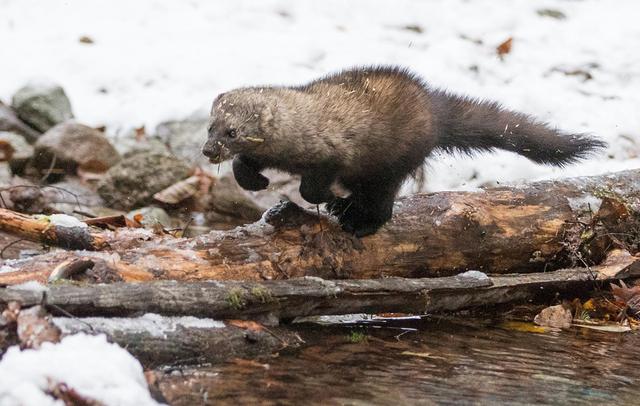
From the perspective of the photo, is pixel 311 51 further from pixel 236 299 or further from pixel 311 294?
Result: pixel 236 299

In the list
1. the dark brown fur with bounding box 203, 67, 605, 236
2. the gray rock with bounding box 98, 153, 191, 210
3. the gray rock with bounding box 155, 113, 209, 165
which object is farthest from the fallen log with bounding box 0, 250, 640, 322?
the gray rock with bounding box 155, 113, 209, 165

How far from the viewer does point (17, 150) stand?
9633mm

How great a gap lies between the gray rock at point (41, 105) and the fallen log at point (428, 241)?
624 cm

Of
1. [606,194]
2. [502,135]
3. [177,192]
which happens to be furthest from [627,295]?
[177,192]

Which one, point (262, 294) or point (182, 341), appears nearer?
point (182, 341)

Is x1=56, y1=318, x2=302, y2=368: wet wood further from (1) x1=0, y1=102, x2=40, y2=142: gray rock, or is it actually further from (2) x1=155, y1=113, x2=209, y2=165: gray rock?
(1) x1=0, y1=102, x2=40, y2=142: gray rock

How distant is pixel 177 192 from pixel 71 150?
1.38 m

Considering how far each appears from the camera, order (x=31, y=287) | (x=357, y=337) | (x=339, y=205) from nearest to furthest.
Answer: (x=31, y=287), (x=357, y=337), (x=339, y=205)

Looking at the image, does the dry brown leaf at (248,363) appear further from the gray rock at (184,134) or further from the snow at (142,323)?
the gray rock at (184,134)

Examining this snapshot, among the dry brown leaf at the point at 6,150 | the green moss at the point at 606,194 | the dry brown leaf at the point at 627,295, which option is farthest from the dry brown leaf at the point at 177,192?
the dry brown leaf at the point at 627,295

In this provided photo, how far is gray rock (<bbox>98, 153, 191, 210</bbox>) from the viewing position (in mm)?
9070

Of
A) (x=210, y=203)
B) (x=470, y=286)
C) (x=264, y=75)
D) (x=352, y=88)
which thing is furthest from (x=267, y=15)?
(x=470, y=286)

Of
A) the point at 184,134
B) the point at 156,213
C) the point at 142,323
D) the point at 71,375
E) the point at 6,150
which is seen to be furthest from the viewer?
the point at 184,134

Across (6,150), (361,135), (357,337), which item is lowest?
(6,150)
